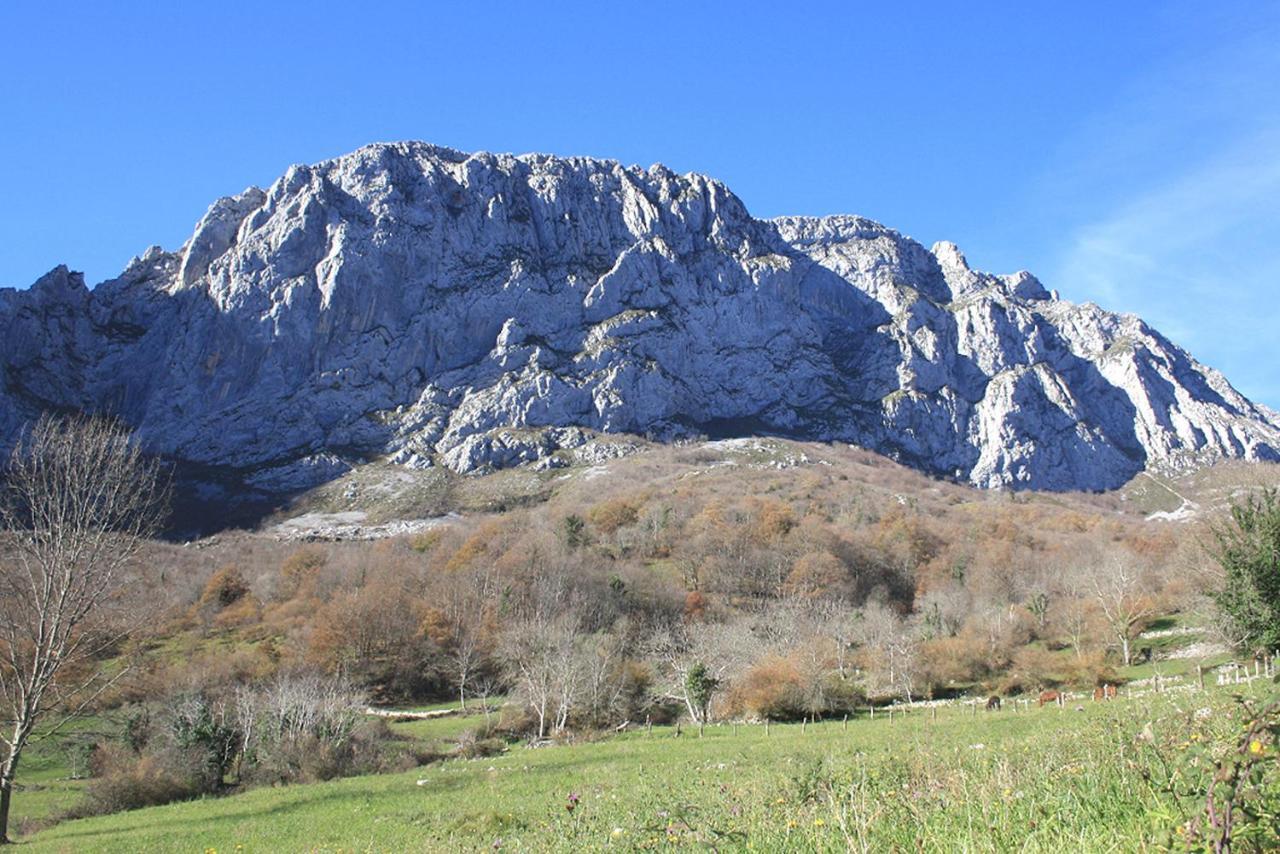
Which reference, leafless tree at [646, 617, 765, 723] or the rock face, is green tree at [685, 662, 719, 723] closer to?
leafless tree at [646, 617, 765, 723]

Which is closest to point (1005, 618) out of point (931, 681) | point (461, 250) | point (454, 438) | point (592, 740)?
point (931, 681)

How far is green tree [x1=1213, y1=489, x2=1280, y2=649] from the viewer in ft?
69.6

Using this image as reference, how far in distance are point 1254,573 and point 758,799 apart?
21298 mm

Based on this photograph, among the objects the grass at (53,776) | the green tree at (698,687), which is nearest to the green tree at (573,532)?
the green tree at (698,687)

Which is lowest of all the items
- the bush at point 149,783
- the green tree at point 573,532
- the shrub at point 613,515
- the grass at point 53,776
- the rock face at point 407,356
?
the grass at point 53,776

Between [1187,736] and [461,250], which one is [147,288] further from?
[1187,736]

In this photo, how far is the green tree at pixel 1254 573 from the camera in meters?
21.2

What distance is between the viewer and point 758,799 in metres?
8.07

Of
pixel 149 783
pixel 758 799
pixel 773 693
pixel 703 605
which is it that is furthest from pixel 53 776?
pixel 703 605

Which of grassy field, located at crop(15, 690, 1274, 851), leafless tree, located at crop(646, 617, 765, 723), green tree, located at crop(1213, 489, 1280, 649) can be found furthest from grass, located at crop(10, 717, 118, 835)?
green tree, located at crop(1213, 489, 1280, 649)

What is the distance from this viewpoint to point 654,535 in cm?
10719

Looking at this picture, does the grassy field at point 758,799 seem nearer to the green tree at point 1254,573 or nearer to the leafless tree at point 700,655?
the green tree at point 1254,573

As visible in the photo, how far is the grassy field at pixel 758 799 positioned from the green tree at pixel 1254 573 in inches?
216

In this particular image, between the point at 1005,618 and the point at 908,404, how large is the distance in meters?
141
